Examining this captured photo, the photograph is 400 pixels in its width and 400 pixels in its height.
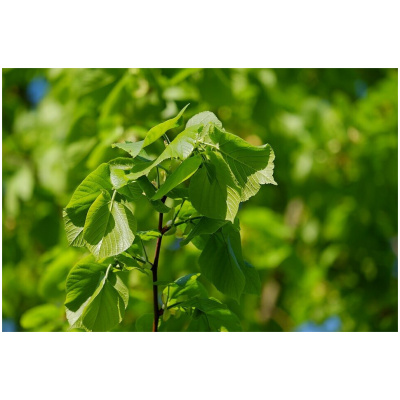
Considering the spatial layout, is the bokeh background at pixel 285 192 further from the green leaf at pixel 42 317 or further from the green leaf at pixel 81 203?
the green leaf at pixel 81 203

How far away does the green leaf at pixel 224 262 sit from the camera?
0.84 meters

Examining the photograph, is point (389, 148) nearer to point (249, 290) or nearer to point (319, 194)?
point (319, 194)

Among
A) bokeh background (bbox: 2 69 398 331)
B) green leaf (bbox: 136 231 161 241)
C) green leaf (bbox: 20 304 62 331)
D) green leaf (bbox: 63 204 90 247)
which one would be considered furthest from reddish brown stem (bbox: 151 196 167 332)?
bokeh background (bbox: 2 69 398 331)

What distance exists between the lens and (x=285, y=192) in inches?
143

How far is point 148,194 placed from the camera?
762 millimetres

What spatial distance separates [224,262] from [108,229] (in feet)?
0.64

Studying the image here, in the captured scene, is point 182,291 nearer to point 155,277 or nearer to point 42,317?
point 155,277

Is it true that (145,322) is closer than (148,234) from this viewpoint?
No

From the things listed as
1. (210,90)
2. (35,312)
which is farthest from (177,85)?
(35,312)

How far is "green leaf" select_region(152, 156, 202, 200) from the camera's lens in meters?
0.71

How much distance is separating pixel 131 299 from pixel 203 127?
0.76 metres

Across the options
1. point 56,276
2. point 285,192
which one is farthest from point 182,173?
point 285,192

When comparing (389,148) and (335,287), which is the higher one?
(389,148)

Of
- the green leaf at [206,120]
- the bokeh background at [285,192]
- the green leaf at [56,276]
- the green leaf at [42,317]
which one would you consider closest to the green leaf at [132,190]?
the green leaf at [206,120]
